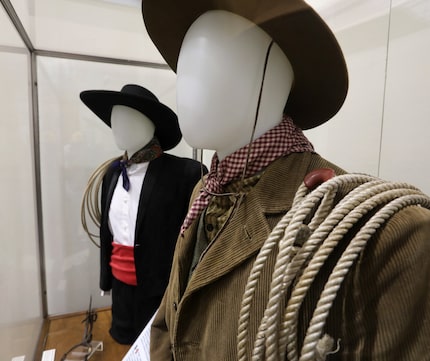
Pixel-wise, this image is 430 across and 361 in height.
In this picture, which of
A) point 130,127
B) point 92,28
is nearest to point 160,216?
point 130,127

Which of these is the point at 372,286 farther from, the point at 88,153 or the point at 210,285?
the point at 88,153

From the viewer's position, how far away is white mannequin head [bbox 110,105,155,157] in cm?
122

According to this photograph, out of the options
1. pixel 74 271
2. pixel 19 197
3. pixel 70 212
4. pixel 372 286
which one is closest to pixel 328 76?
pixel 372 286

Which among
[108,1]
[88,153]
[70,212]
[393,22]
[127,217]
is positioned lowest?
[70,212]

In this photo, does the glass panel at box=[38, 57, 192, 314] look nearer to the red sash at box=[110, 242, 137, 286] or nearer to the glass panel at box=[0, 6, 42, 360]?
the glass panel at box=[0, 6, 42, 360]

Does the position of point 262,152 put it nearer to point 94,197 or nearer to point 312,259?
point 312,259

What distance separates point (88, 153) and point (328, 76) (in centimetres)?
155

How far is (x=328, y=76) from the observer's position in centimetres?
57

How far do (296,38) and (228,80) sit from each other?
13 centimetres

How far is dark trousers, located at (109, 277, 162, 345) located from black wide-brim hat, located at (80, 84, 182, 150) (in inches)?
26.7

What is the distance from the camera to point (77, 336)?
1.66 m

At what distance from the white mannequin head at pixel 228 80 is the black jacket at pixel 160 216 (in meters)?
0.73

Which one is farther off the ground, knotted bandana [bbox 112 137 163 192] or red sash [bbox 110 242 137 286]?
knotted bandana [bbox 112 137 163 192]

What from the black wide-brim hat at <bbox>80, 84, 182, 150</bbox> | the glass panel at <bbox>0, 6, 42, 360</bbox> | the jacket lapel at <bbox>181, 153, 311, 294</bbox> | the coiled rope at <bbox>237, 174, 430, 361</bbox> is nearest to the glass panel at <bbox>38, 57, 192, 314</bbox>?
the glass panel at <bbox>0, 6, 42, 360</bbox>
